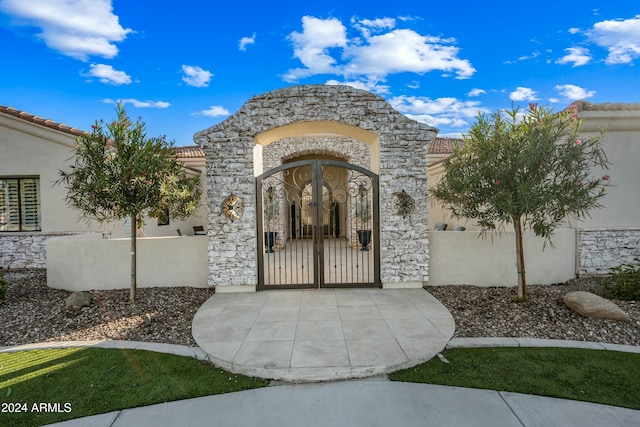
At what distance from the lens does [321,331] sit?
482 centimetres

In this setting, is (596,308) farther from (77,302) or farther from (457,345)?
(77,302)

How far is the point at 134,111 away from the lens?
20.6ft

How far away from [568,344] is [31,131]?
14.1 meters

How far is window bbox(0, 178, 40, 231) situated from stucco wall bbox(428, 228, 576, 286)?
12.0 metres

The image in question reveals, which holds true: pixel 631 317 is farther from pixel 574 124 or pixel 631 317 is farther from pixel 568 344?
pixel 574 124

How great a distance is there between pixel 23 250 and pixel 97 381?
30.4 feet

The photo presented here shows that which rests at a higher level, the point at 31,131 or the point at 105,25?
the point at 105,25

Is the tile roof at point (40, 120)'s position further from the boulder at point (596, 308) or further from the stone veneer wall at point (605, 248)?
the stone veneer wall at point (605, 248)

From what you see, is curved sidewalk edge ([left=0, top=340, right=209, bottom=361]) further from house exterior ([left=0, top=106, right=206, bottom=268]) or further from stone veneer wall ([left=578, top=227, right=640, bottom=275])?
stone veneer wall ([left=578, top=227, right=640, bottom=275])

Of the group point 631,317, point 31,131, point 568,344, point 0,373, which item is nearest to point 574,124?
point 631,317

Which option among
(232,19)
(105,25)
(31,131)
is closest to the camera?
(105,25)

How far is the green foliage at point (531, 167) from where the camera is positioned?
17.0ft

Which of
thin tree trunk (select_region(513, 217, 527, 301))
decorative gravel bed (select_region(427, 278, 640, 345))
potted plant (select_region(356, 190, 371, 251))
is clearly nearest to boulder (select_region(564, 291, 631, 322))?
decorative gravel bed (select_region(427, 278, 640, 345))

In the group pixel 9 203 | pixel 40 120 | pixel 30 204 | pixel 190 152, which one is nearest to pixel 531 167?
pixel 40 120
